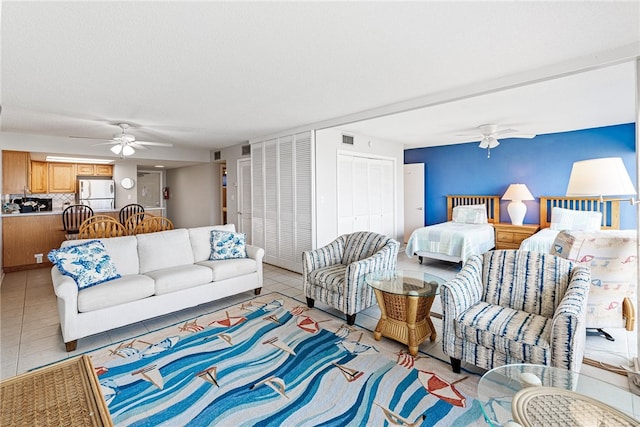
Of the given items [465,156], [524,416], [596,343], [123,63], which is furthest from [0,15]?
[465,156]

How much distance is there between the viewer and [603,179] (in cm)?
279

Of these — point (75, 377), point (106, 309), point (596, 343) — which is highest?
point (75, 377)

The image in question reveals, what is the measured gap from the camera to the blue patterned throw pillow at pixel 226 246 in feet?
13.3

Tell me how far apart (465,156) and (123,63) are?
6392 mm

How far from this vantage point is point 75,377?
1.41 metres

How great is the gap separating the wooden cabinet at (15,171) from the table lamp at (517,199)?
879 cm

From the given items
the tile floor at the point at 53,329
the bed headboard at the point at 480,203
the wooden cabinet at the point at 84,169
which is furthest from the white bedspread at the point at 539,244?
the wooden cabinet at the point at 84,169

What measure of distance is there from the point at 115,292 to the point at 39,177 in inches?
237

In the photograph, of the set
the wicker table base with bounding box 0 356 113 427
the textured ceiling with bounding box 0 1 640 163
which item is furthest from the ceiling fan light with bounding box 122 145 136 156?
the wicker table base with bounding box 0 356 113 427

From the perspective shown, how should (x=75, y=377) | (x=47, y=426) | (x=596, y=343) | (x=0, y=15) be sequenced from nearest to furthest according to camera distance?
(x=47, y=426) → (x=75, y=377) → (x=0, y=15) → (x=596, y=343)

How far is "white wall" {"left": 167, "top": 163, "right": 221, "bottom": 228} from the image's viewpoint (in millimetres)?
7855

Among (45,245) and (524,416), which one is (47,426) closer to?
(524,416)

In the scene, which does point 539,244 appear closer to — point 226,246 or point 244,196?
point 226,246

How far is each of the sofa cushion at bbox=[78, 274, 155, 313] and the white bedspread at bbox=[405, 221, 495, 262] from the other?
4.22m
